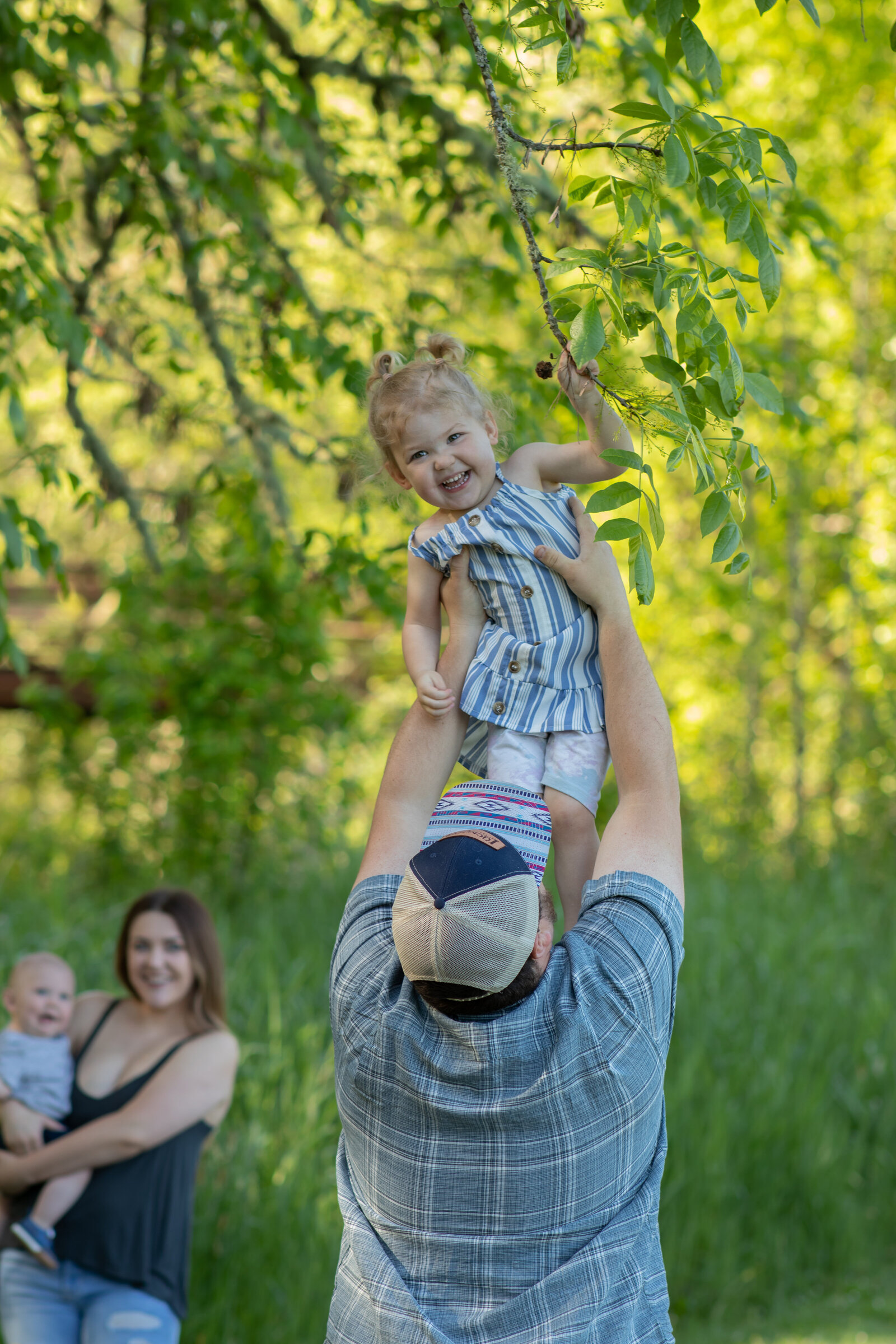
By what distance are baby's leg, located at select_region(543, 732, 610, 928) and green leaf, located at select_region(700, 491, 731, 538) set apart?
1.48 ft

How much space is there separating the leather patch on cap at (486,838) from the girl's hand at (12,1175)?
1.98m

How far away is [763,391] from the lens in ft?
4.93

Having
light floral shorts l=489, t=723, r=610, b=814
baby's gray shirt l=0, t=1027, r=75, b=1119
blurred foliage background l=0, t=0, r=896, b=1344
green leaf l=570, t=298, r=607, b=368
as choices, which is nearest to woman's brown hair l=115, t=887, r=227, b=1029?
baby's gray shirt l=0, t=1027, r=75, b=1119

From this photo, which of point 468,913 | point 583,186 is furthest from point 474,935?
point 583,186

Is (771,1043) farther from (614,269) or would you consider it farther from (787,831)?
(614,269)

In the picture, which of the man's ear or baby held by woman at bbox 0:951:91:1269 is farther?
baby held by woman at bbox 0:951:91:1269

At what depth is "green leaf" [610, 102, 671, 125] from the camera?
1450 millimetres

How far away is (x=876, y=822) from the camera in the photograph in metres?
7.59

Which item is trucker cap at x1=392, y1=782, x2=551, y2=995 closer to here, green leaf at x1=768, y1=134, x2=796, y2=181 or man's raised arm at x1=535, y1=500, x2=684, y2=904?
man's raised arm at x1=535, y1=500, x2=684, y2=904

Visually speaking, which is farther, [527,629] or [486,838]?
[527,629]

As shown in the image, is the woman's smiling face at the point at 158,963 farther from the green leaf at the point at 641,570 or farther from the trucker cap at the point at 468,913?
the green leaf at the point at 641,570

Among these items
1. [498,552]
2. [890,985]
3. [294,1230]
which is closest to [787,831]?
[890,985]

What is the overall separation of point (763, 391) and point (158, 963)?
2288 mm

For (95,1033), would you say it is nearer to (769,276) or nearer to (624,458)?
(624,458)
